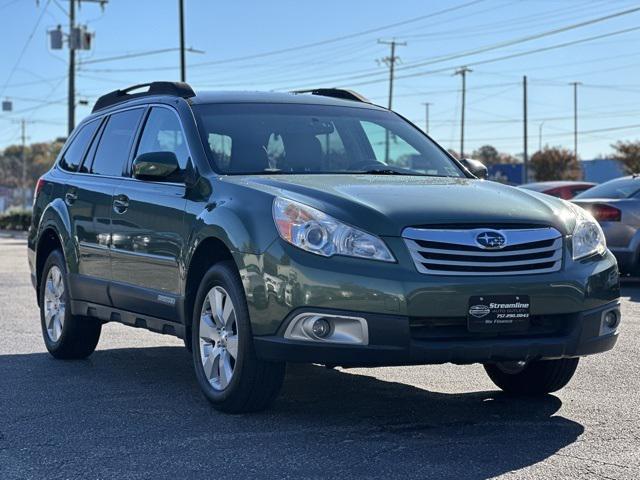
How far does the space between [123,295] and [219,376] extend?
4.69 ft

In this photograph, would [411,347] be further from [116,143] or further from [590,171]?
[590,171]

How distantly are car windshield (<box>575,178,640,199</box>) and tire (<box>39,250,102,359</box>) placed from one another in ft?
27.0

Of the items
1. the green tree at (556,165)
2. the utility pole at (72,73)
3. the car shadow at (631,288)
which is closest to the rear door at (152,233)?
the car shadow at (631,288)

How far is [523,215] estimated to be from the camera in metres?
5.64

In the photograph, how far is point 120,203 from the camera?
7.28 m

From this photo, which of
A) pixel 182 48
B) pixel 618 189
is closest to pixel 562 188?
pixel 618 189

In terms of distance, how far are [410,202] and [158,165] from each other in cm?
178

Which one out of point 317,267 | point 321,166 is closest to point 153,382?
point 321,166

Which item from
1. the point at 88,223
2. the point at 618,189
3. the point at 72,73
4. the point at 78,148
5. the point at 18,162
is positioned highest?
the point at 18,162

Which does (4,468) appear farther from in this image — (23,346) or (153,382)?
(23,346)

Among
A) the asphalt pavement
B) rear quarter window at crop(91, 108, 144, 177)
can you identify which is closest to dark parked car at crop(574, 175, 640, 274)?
the asphalt pavement

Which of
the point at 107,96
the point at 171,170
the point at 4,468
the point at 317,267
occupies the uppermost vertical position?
the point at 107,96

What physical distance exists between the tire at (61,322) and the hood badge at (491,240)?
3.71 m

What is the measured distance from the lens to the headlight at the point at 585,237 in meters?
5.77
